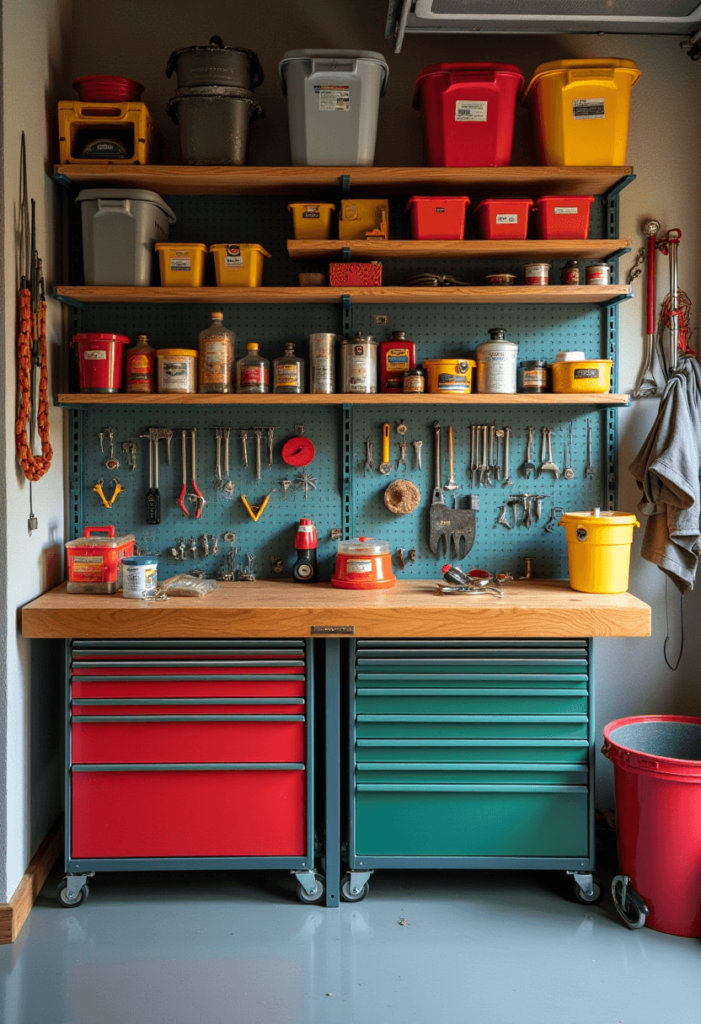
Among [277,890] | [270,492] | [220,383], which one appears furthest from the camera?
[270,492]

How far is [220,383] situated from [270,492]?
0.47 metres

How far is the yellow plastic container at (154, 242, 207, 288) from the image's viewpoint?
2889 mm

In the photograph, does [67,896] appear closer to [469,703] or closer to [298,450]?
[469,703]

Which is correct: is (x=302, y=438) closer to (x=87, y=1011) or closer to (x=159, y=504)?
(x=159, y=504)

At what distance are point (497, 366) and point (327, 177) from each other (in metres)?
0.88

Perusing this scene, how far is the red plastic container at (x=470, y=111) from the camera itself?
278 cm

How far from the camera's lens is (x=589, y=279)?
301 cm

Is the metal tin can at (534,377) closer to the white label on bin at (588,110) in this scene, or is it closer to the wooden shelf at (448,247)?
the wooden shelf at (448,247)

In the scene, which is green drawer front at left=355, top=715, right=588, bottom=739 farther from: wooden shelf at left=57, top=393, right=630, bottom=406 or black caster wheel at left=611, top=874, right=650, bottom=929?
wooden shelf at left=57, top=393, right=630, bottom=406

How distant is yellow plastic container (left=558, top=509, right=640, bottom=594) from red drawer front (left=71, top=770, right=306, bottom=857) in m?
1.17

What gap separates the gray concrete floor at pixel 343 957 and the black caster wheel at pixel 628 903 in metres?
0.03

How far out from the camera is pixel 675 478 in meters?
2.83

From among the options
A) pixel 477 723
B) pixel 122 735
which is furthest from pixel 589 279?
pixel 122 735

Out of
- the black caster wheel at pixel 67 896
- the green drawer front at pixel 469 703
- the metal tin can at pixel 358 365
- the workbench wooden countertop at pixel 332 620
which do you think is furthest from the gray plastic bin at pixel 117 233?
the black caster wheel at pixel 67 896
